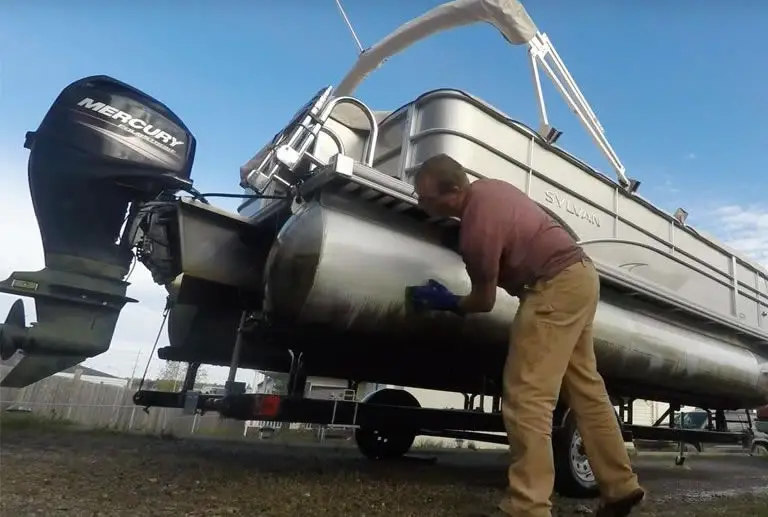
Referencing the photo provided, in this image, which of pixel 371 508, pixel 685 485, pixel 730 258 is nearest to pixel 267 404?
pixel 371 508

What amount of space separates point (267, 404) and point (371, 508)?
782 millimetres

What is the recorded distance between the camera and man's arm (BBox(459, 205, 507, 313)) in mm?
2129

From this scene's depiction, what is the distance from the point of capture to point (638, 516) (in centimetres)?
298

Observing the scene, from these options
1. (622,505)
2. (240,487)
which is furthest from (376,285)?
(622,505)

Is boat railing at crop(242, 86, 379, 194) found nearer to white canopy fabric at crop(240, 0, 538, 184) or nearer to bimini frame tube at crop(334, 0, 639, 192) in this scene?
white canopy fabric at crop(240, 0, 538, 184)

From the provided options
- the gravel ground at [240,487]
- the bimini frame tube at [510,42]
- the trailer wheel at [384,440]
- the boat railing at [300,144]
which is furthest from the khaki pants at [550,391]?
the trailer wheel at [384,440]

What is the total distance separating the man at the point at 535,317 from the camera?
2.00m

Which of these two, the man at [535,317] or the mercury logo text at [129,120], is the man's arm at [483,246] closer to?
the man at [535,317]

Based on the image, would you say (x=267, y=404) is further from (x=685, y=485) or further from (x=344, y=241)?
(x=685, y=485)

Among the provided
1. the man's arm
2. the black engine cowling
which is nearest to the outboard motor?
the black engine cowling

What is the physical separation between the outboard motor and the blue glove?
1.67 metres

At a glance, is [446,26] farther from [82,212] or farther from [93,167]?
[82,212]

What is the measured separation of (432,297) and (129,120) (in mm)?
2087

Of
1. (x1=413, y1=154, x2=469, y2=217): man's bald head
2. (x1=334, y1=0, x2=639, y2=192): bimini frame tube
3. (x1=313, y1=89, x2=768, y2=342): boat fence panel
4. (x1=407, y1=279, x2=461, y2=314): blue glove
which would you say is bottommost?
(x1=407, y1=279, x2=461, y2=314): blue glove
